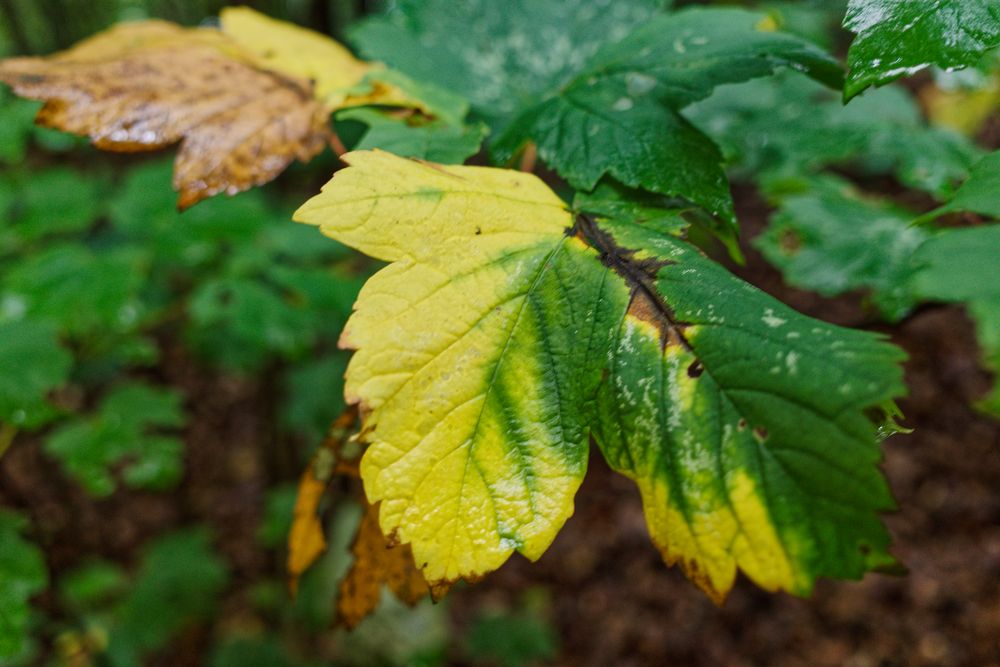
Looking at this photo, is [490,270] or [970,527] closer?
[490,270]

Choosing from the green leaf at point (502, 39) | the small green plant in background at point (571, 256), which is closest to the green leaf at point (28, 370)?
the small green plant in background at point (571, 256)

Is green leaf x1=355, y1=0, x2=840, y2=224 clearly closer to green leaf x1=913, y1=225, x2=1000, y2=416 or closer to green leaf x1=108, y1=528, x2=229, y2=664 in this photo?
green leaf x1=913, y1=225, x2=1000, y2=416

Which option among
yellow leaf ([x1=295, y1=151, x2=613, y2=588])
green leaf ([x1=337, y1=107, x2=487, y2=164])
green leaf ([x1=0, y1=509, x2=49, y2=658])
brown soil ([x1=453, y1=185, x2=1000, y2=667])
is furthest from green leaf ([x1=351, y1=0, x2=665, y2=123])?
brown soil ([x1=453, y1=185, x2=1000, y2=667])

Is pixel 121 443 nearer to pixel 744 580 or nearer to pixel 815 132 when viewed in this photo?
pixel 815 132

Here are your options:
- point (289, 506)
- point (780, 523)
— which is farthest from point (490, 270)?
point (289, 506)

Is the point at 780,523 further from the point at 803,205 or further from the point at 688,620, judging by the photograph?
the point at 688,620

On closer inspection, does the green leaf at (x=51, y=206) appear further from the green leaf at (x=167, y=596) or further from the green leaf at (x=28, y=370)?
the green leaf at (x=167, y=596)

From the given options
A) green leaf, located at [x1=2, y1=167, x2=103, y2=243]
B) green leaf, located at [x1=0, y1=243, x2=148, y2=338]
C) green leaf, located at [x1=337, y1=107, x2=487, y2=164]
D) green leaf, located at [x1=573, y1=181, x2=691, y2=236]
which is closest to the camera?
green leaf, located at [x1=573, y1=181, x2=691, y2=236]
